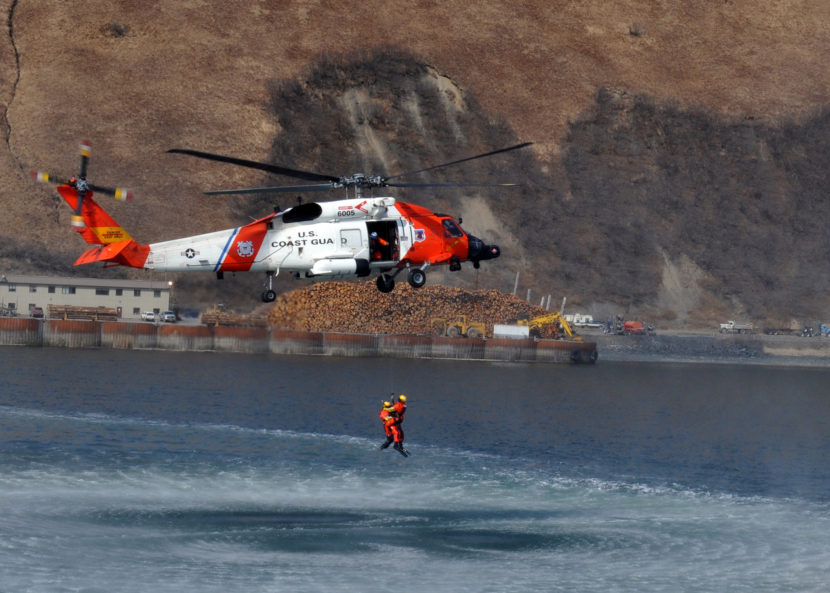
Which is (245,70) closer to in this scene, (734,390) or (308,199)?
(308,199)

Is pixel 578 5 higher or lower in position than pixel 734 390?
higher

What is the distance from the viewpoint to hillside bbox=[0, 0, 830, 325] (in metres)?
103

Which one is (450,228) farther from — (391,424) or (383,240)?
(391,424)

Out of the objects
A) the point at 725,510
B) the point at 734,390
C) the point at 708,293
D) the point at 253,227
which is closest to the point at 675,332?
the point at 708,293

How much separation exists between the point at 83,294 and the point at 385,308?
843 inches

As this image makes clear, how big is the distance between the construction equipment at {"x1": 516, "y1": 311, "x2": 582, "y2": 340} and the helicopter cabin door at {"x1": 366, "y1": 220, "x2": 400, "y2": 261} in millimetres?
56244

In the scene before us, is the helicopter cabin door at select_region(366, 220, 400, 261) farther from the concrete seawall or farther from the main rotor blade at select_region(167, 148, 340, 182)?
the concrete seawall

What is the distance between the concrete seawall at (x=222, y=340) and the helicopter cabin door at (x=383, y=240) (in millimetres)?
48586

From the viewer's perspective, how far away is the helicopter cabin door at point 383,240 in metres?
36.8

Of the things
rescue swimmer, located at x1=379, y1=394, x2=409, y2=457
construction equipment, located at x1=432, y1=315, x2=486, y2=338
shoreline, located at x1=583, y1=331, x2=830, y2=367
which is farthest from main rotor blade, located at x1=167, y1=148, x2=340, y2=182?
shoreline, located at x1=583, y1=331, x2=830, y2=367

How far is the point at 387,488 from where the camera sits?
4294cm

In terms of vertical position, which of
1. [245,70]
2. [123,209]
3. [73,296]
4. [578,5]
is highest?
[578,5]

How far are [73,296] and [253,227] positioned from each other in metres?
56.0

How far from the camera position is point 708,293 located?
105875mm
